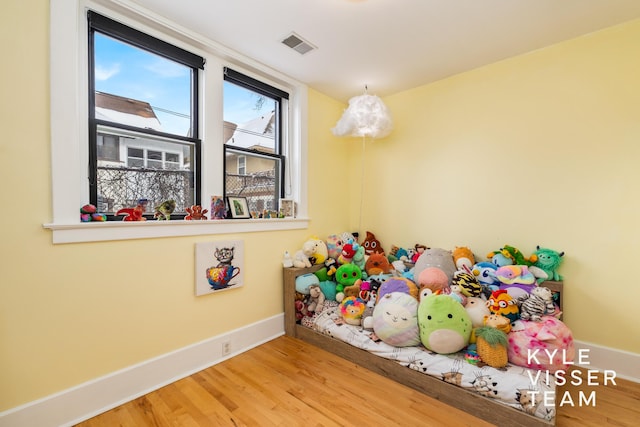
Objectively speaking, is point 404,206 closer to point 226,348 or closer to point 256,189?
point 256,189

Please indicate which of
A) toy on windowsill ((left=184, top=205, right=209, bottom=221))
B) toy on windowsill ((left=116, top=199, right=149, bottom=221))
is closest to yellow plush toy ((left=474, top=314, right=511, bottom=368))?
toy on windowsill ((left=184, top=205, right=209, bottom=221))

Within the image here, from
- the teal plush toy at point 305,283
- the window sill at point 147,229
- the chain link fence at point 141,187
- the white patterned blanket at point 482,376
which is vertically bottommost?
the white patterned blanket at point 482,376

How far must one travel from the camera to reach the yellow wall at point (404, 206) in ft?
4.69

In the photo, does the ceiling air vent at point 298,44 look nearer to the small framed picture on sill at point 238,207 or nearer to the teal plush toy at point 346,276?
the small framed picture on sill at point 238,207

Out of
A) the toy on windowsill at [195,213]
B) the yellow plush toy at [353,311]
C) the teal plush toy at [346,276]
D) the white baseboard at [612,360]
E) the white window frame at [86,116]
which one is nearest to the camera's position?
the white window frame at [86,116]

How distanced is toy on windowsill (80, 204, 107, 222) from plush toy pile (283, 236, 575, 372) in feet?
4.82

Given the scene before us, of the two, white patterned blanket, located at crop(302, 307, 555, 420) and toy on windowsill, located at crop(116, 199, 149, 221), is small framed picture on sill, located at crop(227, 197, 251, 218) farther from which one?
white patterned blanket, located at crop(302, 307, 555, 420)

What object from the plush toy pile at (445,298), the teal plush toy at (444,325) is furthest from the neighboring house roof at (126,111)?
the teal plush toy at (444,325)

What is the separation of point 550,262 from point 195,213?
9.02 feet

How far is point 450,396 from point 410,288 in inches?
29.5

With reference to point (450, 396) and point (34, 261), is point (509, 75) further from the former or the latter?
point (34, 261)

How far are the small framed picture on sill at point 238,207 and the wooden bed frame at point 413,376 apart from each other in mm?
657

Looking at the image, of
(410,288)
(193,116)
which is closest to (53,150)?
(193,116)

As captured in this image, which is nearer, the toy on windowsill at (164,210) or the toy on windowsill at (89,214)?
the toy on windowsill at (89,214)
